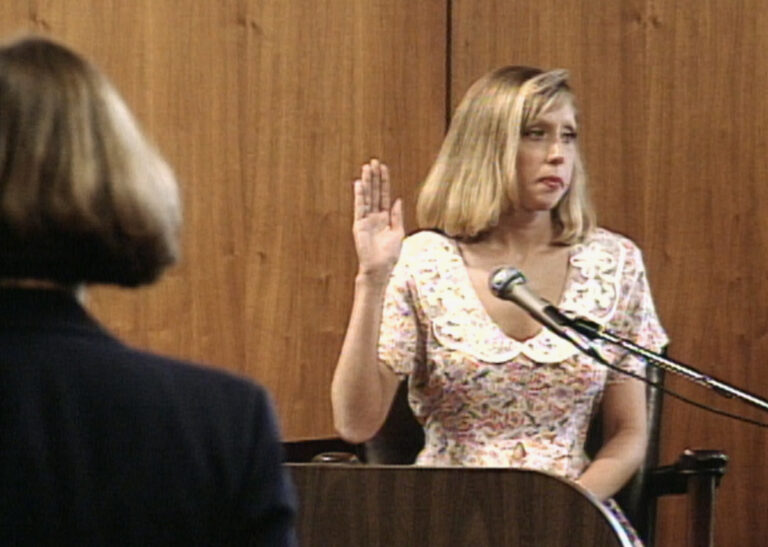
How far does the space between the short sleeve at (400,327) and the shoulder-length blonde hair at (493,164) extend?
0.14 metres

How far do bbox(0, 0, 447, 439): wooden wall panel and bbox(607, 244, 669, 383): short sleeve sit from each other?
2.87 ft

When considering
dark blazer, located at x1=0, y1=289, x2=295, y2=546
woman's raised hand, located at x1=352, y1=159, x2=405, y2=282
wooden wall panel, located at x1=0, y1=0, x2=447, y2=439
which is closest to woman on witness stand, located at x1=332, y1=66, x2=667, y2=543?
woman's raised hand, located at x1=352, y1=159, x2=405, y2=282

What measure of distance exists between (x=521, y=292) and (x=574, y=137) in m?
0.95

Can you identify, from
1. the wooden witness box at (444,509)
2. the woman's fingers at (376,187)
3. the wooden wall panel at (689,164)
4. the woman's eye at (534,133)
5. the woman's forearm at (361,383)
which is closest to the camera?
the wooden witness box at (444,509)

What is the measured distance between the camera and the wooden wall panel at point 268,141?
3.46 m

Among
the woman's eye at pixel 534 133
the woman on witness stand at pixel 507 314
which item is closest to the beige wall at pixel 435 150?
the woman on witness stand at pixel 507 314

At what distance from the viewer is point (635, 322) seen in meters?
3.17

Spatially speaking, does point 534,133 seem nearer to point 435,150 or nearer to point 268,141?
point 268,141

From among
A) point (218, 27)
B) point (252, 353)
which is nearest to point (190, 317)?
point (252, 353)

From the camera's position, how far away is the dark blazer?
4.06ft

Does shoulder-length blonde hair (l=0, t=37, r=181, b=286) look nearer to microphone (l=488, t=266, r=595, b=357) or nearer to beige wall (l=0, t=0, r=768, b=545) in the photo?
microphone (l=488, t=266, r=595, b=357)

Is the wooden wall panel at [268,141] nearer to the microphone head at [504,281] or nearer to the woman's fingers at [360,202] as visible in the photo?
the woman's fingers at [360,202]

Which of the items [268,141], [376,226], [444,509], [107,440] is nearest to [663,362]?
[444,509]

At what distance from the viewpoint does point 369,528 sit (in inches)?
86.3
